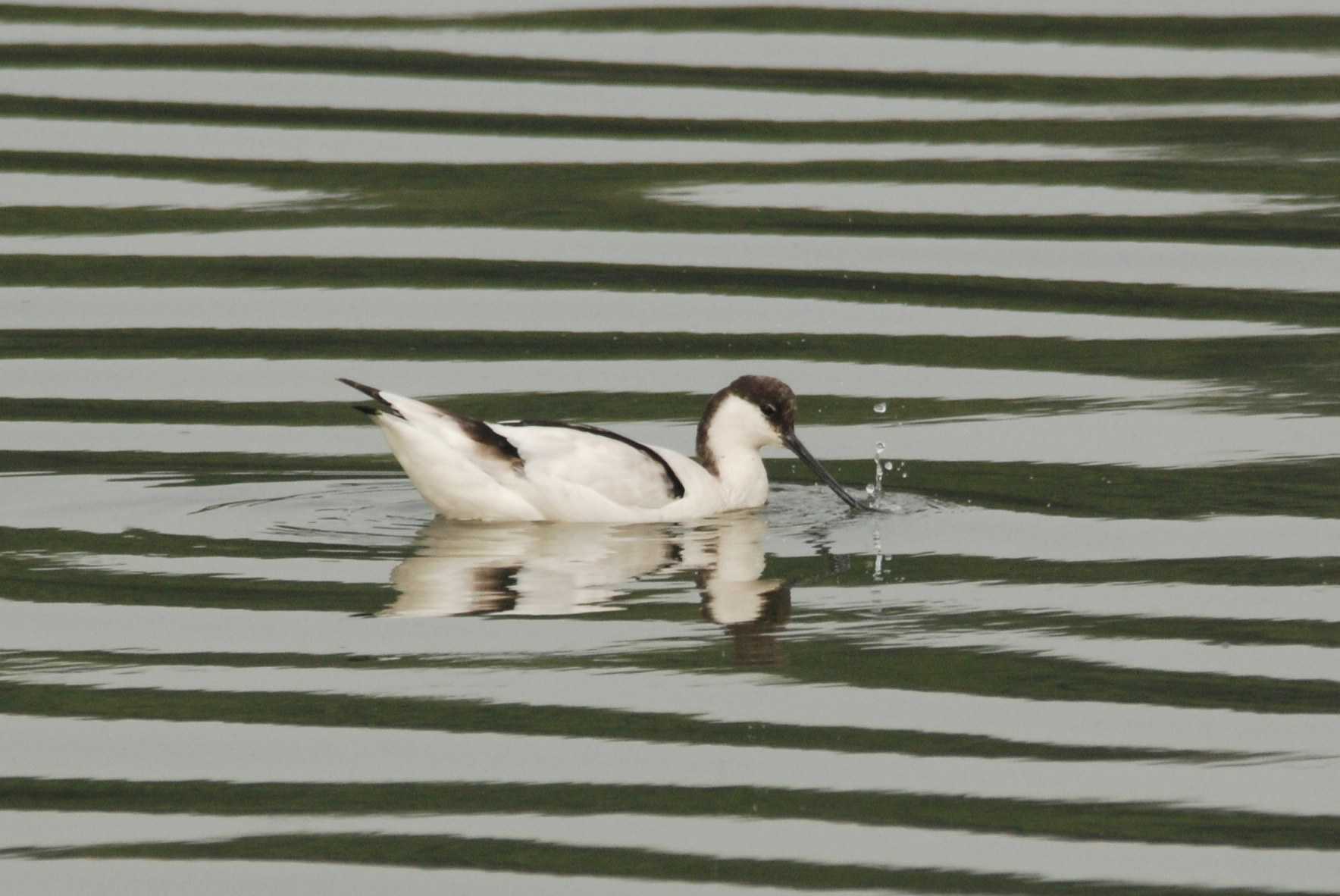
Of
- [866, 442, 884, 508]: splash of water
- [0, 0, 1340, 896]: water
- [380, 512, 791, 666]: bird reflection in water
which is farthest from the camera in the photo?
[866, 442, 884, 508]: splash of water

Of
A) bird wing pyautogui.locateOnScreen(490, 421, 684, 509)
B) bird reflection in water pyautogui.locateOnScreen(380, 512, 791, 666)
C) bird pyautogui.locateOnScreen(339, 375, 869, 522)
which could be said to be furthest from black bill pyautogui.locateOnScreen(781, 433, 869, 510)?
A: bird wing pyautogui.locateOnScreen(490, 421, 684, 509)

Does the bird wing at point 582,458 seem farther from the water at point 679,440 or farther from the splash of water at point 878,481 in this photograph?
the splash of water at point 878,481

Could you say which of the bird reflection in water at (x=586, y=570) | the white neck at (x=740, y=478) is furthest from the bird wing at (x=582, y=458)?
the white neck at (x=740, y=478)

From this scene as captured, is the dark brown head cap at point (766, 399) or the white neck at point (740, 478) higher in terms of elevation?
the dark brown head cap at point (766, 399)

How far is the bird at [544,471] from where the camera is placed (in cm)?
1097

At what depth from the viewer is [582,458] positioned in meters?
11.1

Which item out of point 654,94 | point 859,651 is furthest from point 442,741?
point 654,94

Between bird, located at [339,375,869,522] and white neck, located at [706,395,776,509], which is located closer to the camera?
bird, located at [339,375,869,522]

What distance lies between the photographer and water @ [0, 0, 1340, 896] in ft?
25.0

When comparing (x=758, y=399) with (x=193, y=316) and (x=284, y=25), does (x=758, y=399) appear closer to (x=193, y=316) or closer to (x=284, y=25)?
(x=193, y=316)

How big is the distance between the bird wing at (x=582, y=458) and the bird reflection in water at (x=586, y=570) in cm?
18

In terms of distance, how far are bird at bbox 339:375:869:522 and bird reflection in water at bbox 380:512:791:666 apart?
0.23 feet

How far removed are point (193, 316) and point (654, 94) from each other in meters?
3.72

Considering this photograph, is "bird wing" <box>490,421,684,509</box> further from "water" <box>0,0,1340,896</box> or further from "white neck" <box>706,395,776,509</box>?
"white neck" <box>706,395,776,509</box>
